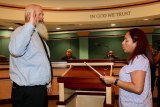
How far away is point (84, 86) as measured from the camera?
2.52 meters

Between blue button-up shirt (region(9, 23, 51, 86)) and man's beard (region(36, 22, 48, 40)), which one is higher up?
man's beard (region(36, 22, 48, 40))

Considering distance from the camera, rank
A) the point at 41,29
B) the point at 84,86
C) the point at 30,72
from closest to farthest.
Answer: the point at 30,72
the point at 41,29
the point at 84,86

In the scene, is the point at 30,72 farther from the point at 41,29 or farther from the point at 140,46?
the point at 140,46

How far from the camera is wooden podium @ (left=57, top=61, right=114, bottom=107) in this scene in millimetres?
2486

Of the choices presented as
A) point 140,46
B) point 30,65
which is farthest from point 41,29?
point 140,46

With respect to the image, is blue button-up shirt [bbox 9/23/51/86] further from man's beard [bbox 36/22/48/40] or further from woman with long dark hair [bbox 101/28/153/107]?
woman with long dark hair [bbox 101/28/153/107]

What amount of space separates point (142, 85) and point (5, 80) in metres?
4.38

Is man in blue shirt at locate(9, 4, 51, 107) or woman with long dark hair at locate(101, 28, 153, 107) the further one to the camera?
man in blue shirt at locate(9, 4, 51, 107)

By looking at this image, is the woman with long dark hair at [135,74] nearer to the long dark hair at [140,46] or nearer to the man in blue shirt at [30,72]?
→ the long dark hair at [140,46]

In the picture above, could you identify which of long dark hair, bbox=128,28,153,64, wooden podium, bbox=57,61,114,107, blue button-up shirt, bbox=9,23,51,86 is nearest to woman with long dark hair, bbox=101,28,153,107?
long dark hair, bbox=128,28,153,64

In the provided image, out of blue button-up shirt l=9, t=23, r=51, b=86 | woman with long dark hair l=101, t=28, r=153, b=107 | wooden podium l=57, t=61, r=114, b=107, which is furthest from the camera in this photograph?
wooden podium l=57, t=61, r=114, b=107

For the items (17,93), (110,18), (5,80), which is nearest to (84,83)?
(17,93)

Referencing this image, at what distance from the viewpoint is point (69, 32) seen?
993 cm

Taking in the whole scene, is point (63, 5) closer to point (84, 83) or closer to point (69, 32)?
point (69, 32)
